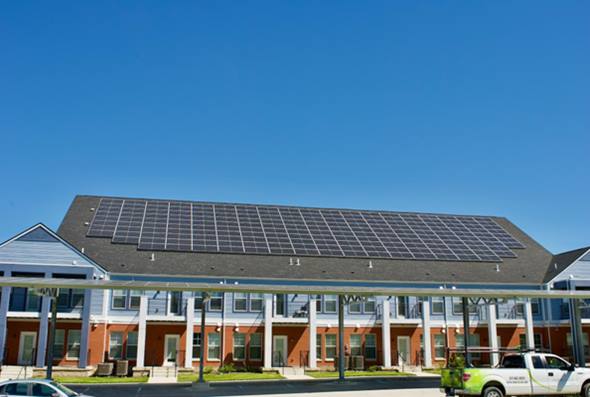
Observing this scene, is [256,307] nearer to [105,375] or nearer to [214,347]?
[214,347]

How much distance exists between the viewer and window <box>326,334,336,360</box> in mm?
38781

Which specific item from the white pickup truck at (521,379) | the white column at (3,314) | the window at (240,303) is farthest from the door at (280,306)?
the white pickup truck at (521,379)

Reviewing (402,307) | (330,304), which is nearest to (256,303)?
(330,304)

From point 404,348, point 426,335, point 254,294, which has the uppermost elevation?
point 254,294

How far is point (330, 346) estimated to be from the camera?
3894 cm

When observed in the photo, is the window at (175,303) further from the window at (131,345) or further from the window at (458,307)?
the window at (458,307)

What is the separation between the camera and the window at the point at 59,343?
3500 centimetres

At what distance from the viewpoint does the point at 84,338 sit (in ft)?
111

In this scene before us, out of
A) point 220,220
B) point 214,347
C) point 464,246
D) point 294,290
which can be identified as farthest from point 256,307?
point 464,246

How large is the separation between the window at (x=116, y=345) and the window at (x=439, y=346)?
19778mm

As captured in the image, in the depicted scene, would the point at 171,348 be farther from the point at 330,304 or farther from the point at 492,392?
the point at 492,392

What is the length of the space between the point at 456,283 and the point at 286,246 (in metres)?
11.7

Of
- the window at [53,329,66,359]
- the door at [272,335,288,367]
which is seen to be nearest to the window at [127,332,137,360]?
the window at [53,329,66,359]

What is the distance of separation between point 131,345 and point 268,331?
8142 mm
